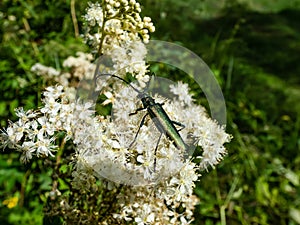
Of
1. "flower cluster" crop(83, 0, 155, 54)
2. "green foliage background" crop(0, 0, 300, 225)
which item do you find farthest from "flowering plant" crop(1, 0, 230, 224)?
"green foliage background" crop(0, 0, 300, 225)

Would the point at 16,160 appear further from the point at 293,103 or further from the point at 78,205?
the point at 293,103

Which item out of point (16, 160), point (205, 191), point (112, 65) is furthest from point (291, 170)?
point (112, 65)

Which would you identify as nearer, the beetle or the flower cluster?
the beetle

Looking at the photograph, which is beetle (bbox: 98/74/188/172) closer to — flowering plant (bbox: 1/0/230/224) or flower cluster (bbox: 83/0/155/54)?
flowering plant (bbox: 1/0/230/224)

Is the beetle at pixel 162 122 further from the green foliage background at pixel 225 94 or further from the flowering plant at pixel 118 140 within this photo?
the green foliage background at pixel 225 94

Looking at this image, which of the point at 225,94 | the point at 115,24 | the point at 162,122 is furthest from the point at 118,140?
the point at 225,94

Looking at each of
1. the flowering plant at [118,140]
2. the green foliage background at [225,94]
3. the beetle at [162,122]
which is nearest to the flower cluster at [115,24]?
the flowering plant at [118,140]
